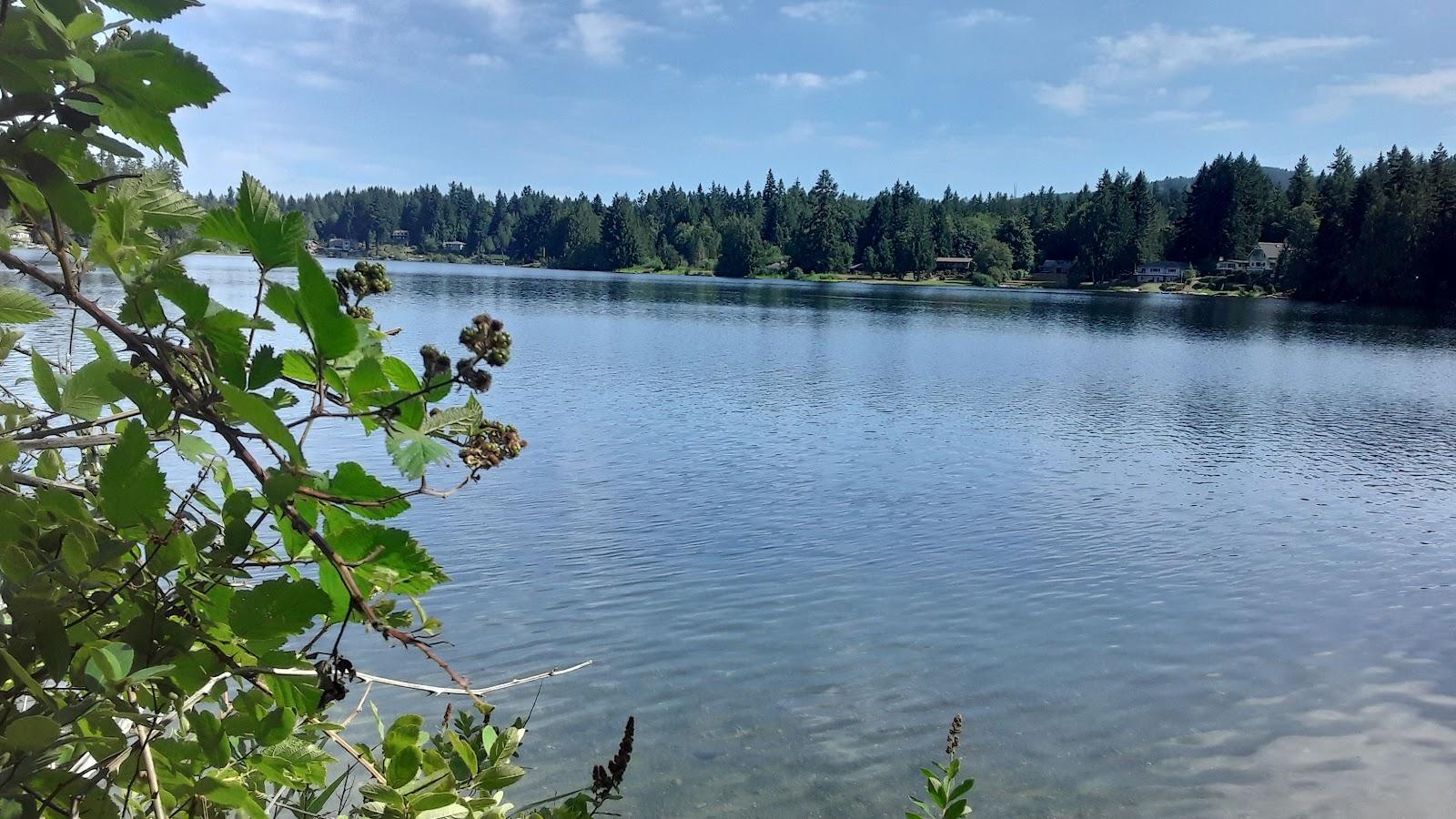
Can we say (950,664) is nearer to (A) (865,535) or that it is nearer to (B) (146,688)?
(A) (865,535)

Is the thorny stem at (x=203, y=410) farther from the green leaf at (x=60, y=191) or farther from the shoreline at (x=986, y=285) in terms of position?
the shoreline at (x=986, y=285)

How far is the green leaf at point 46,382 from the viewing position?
155cm

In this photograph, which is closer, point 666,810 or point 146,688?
point 146,688

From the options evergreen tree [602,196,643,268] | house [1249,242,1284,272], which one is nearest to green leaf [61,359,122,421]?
house [1249,242,1284,272]

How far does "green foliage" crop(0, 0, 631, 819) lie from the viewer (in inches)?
45.7

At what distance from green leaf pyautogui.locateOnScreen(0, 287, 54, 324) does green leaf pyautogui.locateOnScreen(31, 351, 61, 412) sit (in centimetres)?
6

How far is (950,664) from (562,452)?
1127 centimetres

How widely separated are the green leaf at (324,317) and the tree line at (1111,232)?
337ft

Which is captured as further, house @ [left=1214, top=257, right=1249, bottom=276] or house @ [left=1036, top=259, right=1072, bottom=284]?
house @ [left=1036, top=259, right=1072, bottom=284]

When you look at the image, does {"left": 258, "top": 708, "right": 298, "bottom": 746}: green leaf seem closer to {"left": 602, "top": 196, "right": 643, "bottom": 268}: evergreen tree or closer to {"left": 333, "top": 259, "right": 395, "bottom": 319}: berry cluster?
{"left": 333, "top": 259, "right": 395, "bottom": 319}: berry cluster

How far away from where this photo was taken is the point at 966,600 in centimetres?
1259

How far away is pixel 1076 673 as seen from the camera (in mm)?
10508

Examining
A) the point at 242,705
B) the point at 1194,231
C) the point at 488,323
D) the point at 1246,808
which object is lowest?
the point at 1246,808

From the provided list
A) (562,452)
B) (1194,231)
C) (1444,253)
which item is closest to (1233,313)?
(1444,253)
